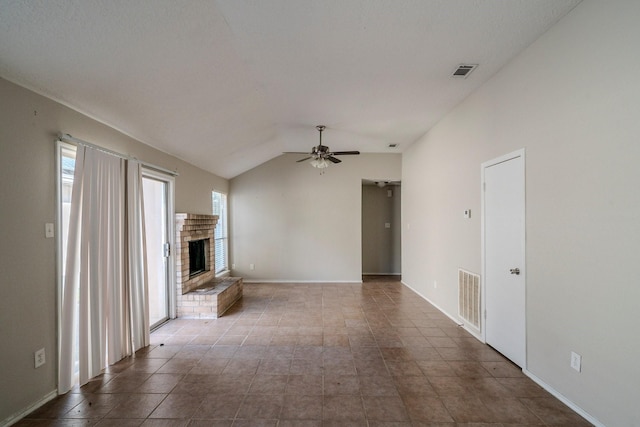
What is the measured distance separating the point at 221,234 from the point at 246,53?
4.62m

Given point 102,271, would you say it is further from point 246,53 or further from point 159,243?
point 246,53

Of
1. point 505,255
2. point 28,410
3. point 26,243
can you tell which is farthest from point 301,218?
point 28,410

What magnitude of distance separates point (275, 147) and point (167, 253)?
296 centimetres

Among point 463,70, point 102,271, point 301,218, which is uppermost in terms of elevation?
point 463,70

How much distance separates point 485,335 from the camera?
3275 mm

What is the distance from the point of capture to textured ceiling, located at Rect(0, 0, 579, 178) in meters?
1.89

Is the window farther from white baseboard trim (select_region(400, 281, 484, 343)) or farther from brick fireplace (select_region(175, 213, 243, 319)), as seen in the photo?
white baseboard trim (select_region(400, 281, 484, 343))

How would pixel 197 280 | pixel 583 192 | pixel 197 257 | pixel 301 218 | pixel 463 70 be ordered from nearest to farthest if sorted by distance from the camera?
pixel 583 192, pixel 463 70, pixel 197 280, pixel 197 257, pixel 301 218

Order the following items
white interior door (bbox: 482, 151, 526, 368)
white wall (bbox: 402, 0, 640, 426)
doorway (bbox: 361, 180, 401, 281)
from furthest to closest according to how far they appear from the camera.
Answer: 1. doorway (bbox: 361, 180, 401, 281)
2. white interior door (bbox: 482, 151, 526, 368)
3. white wall (bbox: 402, 0, 640, 426)

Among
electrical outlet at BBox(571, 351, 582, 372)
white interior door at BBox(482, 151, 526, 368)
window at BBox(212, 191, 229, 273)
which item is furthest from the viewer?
window at BBox(212, 191, 229, 273)

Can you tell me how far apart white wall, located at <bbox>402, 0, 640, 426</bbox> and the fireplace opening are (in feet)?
14.9

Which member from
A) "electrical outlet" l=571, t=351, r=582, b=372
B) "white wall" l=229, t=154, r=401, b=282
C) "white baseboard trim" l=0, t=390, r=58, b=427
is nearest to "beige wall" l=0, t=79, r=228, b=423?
"white baseboard trim" l=0, t=390, r=58, b=427

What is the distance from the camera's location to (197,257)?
196 inches

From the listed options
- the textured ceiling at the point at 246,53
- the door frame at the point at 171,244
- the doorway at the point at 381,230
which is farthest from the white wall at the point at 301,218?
the textured ceiling at the point at 246,53
